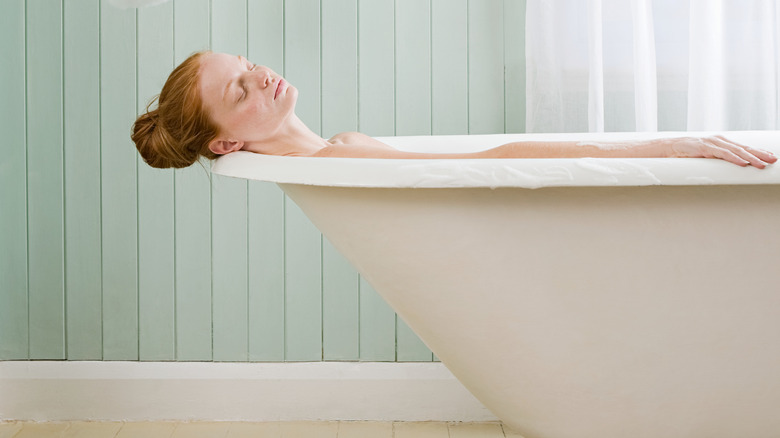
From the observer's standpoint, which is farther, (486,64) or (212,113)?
(486,64)

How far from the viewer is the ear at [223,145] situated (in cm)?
121

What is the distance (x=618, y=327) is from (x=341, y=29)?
1.14 metres

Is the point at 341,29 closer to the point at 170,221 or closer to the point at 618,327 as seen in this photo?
the point at 170,221

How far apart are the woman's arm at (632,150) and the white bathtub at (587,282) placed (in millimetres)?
42

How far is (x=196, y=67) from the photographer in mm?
1196

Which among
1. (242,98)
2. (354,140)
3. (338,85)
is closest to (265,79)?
(242,98)

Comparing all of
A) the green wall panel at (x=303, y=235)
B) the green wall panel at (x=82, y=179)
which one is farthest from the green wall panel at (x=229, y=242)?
the green wall panel at (x=82, y=179)

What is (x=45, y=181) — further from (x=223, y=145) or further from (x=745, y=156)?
(x=745, y=156)

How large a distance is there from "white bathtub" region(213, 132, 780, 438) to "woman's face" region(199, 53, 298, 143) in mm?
292

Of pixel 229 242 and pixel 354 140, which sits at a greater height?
pixel 354 140

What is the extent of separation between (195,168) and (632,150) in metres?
1.17

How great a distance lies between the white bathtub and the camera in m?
0.80

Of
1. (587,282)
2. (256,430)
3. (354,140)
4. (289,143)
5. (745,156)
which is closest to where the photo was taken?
(745,156)

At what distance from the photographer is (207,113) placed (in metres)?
1.18
